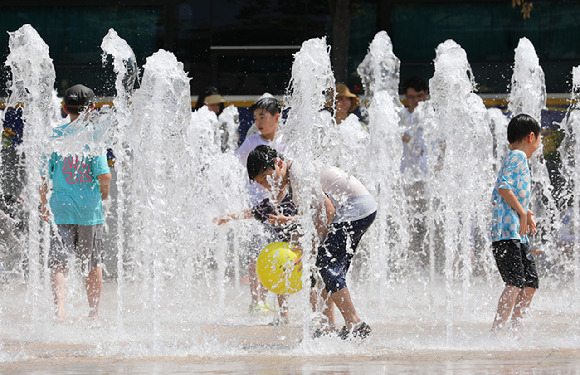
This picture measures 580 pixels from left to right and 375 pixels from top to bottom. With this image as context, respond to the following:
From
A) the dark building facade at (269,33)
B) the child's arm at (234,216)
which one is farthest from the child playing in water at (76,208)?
the dark building facade at (269,33)

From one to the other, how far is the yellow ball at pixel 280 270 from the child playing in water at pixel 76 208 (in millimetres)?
1541

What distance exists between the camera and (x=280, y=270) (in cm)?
544

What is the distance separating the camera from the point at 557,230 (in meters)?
9.93

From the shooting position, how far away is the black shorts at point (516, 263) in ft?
19.0

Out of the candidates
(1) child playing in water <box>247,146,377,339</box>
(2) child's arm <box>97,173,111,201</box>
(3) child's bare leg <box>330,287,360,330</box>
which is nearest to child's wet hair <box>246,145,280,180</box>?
(1) child playing in water <box>247,146,377,339</box>

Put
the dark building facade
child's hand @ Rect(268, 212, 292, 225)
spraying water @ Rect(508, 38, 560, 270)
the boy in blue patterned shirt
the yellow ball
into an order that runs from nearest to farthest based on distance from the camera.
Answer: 1. the yellow ball
2. child's hand @ Rect(268, 212, 292, 225)
3. the boy in blue patterned shirt
4. spraying water @ Rect(508, 38, 560, 270)
5. the dark building facade

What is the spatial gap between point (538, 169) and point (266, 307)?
12.2ft

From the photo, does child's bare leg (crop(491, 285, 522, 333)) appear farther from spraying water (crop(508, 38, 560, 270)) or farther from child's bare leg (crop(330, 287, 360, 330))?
spraying water (crop(508, 38, 560, 270))

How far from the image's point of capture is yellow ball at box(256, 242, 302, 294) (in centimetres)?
544

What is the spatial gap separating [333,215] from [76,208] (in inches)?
77.1

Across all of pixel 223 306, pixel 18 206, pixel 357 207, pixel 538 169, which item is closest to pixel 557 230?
pixel 538 169

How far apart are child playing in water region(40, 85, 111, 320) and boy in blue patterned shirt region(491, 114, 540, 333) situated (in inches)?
102

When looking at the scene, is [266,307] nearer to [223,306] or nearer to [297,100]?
[223,306]

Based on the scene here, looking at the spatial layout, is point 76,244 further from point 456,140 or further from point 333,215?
point 456,140
